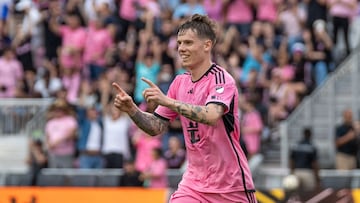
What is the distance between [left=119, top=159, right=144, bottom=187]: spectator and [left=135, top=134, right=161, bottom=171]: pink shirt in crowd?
236 millimetres

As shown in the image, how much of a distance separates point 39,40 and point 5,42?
2.29 feet

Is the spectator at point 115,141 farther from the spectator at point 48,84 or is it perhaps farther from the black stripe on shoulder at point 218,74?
the black stripe on shoulder at point 218,74

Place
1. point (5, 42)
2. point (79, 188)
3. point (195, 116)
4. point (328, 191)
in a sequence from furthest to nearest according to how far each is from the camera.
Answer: point (5, 42)
point (79, 188)
point (328, 191)
point (195, 116)

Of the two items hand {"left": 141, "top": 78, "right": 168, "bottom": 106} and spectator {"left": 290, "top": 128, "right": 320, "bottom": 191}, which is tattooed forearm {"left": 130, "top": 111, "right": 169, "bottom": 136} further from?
spectator {"left": 290, "top": 128, "right": 320, "bottom": 191}

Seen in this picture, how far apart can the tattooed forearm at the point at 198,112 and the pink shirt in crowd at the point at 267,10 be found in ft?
37.5

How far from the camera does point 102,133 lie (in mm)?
18469

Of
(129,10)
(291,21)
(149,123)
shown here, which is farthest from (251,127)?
(149,123)

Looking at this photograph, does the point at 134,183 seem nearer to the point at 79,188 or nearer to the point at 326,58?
the point at 79,188

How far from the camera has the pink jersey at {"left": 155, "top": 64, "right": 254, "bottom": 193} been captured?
880 centimetres

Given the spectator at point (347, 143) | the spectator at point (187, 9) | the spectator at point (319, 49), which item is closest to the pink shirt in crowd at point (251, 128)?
the spectator at point (347, 143)

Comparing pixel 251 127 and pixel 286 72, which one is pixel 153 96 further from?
pixel 286 72

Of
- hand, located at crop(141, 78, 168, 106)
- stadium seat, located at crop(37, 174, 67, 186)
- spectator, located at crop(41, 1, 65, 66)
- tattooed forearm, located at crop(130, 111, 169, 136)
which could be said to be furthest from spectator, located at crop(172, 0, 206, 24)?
hand, located at crop(141, 78, 168, 106)

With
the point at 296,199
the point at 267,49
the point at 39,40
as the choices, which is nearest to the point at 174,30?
the point at 267,49

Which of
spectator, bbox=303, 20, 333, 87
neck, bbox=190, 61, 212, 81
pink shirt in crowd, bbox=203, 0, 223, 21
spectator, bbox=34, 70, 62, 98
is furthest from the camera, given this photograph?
spectator, bbox=34, 70, 62, 98
